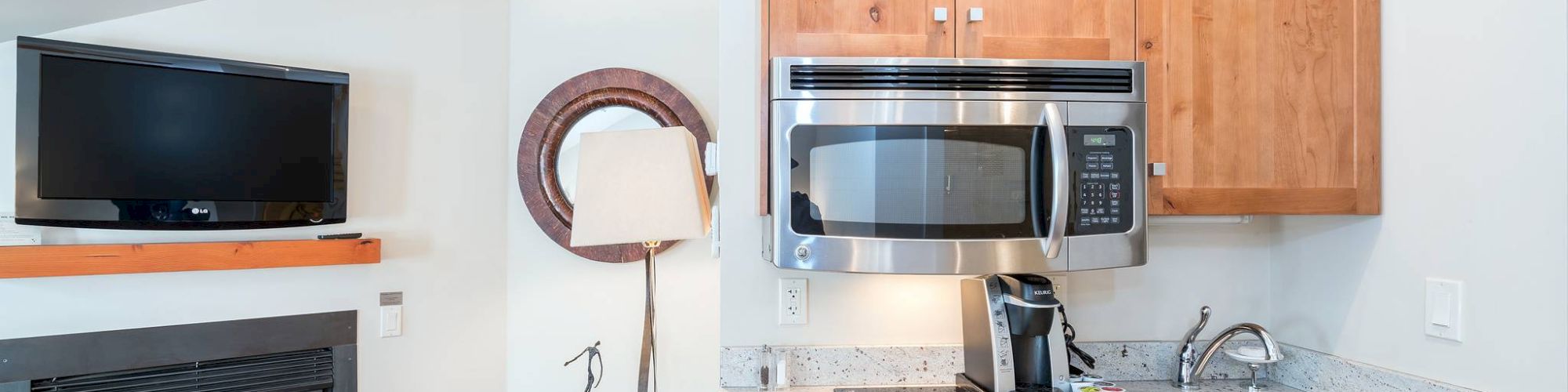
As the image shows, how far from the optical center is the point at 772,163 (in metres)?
1.40

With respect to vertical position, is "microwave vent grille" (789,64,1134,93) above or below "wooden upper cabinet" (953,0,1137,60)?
below

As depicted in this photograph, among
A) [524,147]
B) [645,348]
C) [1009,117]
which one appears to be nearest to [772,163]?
[1009,117]

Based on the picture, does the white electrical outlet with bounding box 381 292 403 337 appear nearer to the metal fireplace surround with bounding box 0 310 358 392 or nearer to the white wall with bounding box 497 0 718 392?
the metal fireplace surround with bounding box 0 310 358 392

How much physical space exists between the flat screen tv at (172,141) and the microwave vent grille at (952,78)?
178 centimetres

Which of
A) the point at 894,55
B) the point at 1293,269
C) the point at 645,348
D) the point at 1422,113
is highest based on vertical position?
the point at 894,55

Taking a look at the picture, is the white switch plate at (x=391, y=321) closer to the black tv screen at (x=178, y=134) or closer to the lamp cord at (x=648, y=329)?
the black tv screen at (x=178, y=134)

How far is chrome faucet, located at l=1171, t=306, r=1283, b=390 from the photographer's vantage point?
1.63m

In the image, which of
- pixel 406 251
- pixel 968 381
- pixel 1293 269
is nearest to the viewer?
pixel 968 381

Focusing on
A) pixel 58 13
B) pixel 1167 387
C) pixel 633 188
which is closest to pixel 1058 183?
pixel 1167 387

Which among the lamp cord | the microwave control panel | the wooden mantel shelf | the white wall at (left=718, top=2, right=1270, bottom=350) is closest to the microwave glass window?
the microwave control panel

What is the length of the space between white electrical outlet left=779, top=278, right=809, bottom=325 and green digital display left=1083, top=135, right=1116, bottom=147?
0.70 meters

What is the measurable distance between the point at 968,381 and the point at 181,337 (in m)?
A: 2.25

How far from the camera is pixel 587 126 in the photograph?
2.81m

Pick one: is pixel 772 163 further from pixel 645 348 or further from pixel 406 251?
pixel 406 251
